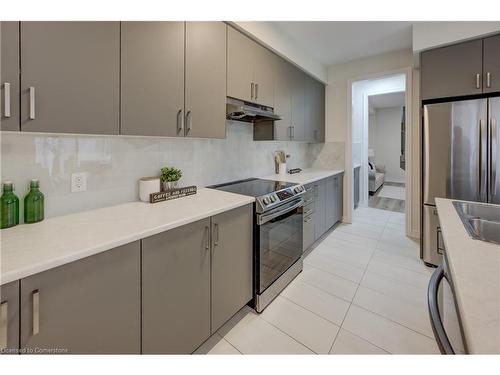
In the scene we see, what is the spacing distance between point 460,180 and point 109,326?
2.94 meters

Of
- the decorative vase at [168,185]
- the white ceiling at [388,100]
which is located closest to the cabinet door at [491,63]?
the decorative vase at [168,185]

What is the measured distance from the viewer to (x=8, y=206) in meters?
1.07

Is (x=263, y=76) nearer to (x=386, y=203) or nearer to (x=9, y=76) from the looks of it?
(x=9, y=76)

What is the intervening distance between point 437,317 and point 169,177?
5.23ft

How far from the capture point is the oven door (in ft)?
5.63

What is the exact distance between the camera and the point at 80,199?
1.37 meters

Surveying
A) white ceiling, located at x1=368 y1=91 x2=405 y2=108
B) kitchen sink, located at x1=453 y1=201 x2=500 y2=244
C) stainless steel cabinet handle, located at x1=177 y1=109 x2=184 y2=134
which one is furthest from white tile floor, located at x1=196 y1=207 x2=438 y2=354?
white ceiling, located at x1=368 y1=91 x2=405 y2=108

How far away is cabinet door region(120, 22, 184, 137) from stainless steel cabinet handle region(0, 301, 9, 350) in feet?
2.79

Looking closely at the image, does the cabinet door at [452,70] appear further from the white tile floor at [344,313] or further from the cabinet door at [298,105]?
the white tile floor at [344,313]

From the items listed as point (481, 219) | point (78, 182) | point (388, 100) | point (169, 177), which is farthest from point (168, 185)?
point (388, 100)

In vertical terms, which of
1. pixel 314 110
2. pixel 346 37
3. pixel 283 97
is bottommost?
pixel 283 97

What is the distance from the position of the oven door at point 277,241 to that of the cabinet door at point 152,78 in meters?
0.90

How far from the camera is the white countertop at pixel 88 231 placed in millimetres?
788
